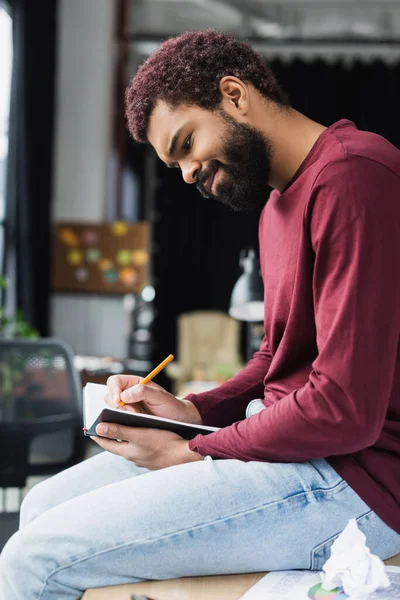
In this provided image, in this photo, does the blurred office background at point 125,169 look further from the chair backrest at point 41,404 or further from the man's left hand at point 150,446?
the man's left hand at point 150,446

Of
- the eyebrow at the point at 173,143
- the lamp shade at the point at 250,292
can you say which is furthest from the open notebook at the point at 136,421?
the lamp shade at the point at 250,292

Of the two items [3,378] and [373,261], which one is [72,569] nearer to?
[373,261]

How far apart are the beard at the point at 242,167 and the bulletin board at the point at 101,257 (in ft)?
14.2

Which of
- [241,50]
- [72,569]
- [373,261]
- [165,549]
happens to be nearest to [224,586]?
[165,549]

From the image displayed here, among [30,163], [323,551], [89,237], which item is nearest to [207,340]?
[89,237]

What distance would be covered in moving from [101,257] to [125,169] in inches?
51.6

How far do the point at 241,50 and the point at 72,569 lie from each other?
84 cm

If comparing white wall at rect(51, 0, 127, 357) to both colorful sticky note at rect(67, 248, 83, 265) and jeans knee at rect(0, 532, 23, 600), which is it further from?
jeans knee at rect(0, 532, 23, 600)

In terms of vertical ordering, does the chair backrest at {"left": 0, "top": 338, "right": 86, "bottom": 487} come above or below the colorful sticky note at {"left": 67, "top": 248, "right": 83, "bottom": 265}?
below

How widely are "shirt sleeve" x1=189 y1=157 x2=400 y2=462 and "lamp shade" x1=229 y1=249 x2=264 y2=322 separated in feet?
4.80

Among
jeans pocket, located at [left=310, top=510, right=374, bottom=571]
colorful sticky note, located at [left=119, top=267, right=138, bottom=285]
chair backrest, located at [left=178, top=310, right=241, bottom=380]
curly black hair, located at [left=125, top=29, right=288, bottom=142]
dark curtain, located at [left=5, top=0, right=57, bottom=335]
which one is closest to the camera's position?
jeans pocket, located at [left=310, top=510, right=374, bottom=571]

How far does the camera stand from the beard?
1152 mm

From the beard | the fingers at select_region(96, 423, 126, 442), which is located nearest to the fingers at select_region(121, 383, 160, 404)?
the fingers at select_region(96, 423, 126, 442)

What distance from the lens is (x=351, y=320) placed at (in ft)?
3.12
